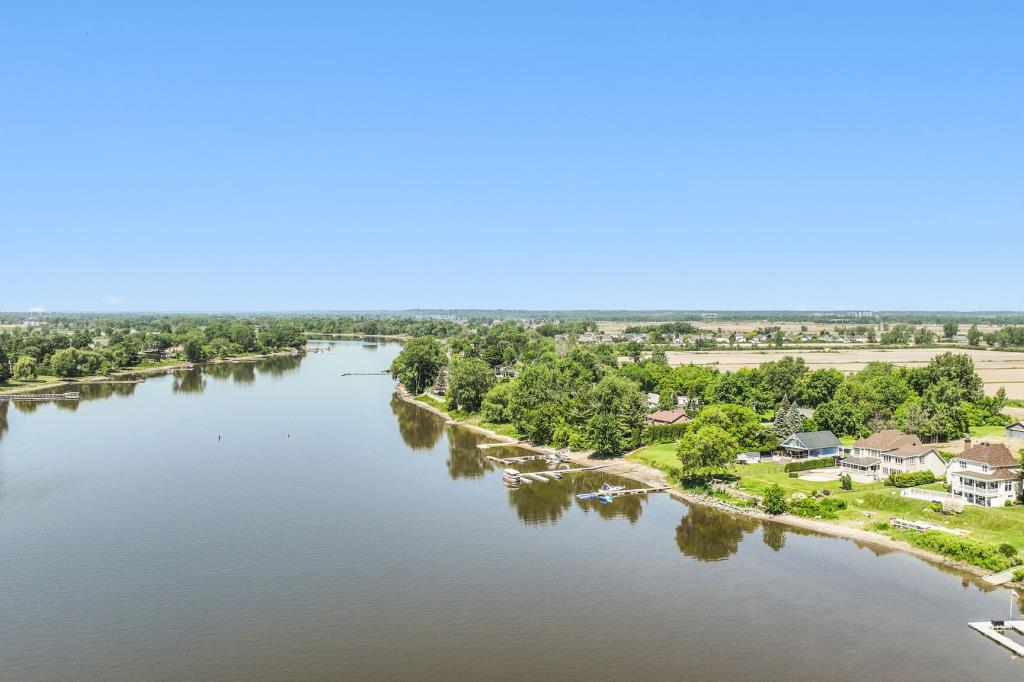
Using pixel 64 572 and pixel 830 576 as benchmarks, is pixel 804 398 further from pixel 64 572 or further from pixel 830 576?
pixel 64 572

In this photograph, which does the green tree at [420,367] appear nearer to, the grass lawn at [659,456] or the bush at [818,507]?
the grass lawn at [659,456]

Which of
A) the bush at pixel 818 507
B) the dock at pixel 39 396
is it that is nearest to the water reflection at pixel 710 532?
the bush at pixel 818 507

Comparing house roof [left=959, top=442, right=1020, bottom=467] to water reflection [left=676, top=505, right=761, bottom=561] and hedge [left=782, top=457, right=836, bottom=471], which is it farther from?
water reflection [left=676, top=505, right=761, bottom=561]

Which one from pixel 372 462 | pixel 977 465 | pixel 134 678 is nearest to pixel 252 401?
pixel 372 462

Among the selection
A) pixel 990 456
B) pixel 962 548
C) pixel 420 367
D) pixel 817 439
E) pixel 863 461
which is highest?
pixel 420 367

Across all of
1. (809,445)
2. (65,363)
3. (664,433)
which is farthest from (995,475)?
(65,363)

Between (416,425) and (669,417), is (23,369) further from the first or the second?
(669,417)

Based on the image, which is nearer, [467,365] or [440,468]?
[440,468]
